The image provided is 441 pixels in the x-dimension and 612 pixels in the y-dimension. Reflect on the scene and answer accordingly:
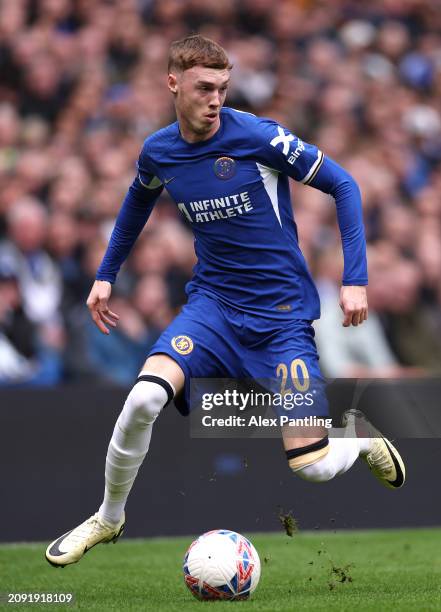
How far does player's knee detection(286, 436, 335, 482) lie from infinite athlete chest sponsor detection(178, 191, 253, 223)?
45.7 inches

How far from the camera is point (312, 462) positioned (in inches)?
213

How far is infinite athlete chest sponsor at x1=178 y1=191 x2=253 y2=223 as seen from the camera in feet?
18.1

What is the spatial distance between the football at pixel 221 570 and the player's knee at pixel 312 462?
470 millimetres

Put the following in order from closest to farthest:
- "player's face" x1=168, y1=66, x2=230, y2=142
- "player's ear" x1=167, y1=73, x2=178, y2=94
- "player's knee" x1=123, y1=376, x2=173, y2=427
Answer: "player's knee" x1=123, y1=376, x2=173, y2=427
"player's face" x1=168, y1=66, x2=230, y2=142
"player's ear" x1=167, y1=73, x2=178, y2=94

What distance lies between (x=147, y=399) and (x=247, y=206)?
1.06 metres

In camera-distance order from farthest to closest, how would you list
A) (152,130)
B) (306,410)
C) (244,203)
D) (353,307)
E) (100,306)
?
(152,130)
(100,306)
(244,203)
(306,410)
(353,307)

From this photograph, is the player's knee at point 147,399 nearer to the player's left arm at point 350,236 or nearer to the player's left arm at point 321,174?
the player's left arm at point 350,236

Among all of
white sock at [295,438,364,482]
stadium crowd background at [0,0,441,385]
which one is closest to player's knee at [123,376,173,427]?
white sock at [295,438,364,482]

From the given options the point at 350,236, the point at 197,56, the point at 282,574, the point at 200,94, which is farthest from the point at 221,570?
the point at 197,56

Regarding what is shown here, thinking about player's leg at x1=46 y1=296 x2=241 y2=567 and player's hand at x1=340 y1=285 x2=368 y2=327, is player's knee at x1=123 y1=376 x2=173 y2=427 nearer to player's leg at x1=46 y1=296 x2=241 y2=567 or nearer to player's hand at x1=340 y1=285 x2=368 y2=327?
player's leg at x1=46 y1=296 x2=241 y2=567

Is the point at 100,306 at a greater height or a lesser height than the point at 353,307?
lesser

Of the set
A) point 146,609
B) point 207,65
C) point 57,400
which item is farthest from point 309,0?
point 146,609

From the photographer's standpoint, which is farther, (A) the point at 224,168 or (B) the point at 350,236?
(A) the point at 224,168

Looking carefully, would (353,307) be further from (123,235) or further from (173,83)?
(123,235)
